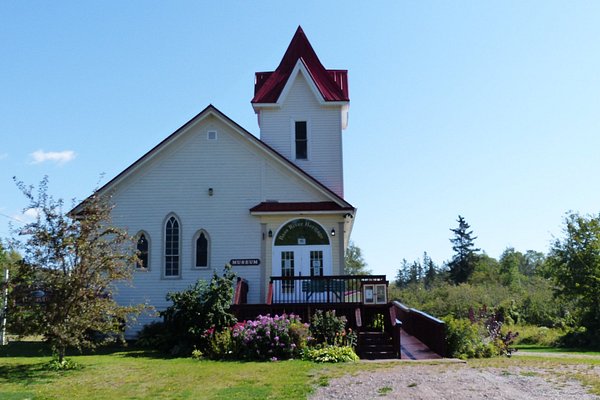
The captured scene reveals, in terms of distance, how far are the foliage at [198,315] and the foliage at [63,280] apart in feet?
9.31

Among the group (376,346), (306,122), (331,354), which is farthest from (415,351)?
(306,122)

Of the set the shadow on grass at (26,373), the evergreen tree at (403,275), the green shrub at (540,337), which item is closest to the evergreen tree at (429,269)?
the evergreen tree at (403,275)

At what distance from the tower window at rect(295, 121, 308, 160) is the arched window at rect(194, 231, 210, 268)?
233 inches

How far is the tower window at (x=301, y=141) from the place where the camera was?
86.4ft

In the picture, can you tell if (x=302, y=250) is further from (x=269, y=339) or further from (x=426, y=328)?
(x=269, y=339)

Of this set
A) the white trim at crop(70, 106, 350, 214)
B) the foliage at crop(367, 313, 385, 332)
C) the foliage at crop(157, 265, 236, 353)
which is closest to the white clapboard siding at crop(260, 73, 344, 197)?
the white trim at crop(70, 106, 350, 214)

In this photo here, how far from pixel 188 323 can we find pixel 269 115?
11544 mm

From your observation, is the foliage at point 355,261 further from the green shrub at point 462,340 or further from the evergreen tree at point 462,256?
the green shrub at point 462,340

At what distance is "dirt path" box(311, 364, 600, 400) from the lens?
1115 cm

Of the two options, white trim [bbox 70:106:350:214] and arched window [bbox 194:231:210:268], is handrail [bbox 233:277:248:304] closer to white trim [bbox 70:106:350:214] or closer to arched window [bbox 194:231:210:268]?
arched window [bbox 194:231:210:268]

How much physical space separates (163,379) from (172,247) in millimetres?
9787

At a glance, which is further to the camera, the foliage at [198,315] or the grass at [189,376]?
the foliage at [198,315]

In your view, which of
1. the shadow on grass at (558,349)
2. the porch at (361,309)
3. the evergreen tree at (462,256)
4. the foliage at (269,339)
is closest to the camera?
the foliage at (269,339)

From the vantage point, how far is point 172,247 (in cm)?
2272
